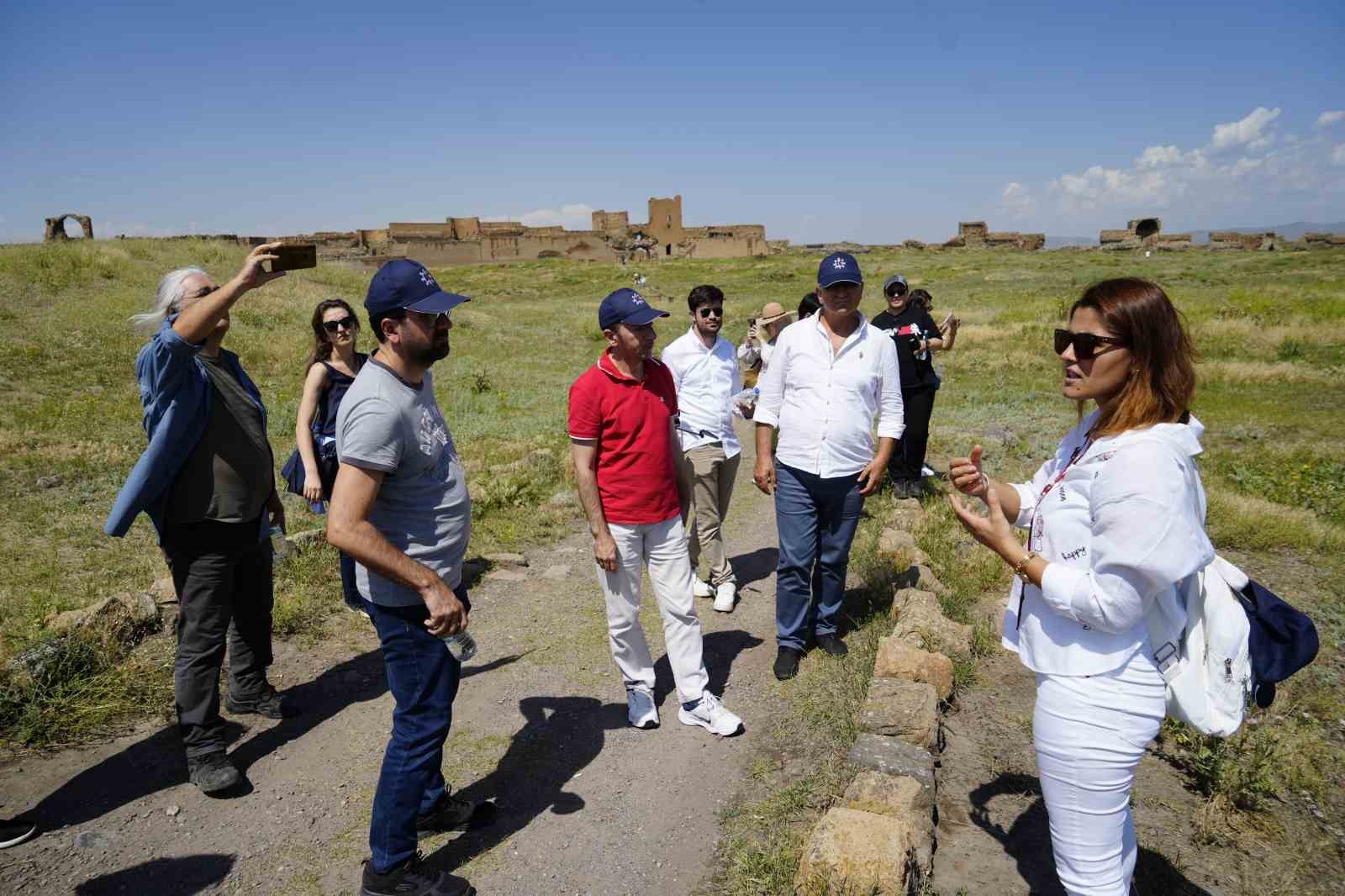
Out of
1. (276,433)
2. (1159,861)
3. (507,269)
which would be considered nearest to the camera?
Answer: (1159,861)

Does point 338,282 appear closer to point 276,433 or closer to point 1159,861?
point 276,433

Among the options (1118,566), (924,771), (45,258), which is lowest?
(924,771)

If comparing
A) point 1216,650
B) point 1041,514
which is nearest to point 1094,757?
point 1216,650

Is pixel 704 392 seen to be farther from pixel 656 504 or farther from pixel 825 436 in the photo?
pixel 656 504

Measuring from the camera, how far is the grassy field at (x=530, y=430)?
402cm

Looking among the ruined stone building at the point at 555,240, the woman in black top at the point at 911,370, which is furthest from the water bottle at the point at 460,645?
the ruined stone building at the point at 555,240

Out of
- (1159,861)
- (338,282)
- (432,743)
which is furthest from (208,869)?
(338,282)

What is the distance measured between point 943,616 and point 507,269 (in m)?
44.1

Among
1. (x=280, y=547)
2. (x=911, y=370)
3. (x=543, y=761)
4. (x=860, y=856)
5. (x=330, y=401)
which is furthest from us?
(x=911, y=370)

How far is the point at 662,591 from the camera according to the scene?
3.84 meters

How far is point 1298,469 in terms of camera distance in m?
7.81

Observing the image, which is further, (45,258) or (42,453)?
(45,258)

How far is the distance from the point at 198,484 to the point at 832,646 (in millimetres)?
3426

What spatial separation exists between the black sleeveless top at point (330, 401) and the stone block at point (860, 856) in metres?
3.47
